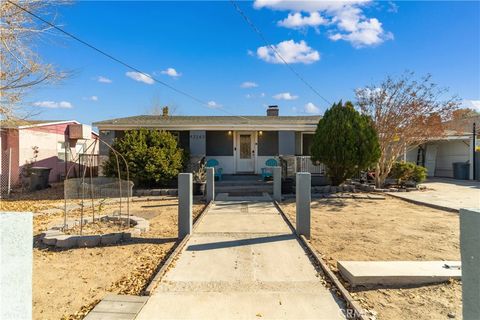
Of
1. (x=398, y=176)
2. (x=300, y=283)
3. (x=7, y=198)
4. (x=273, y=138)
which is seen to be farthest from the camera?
(x=273, y=138)

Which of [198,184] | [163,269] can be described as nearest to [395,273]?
[163,269]

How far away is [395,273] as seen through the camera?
4.01 metres

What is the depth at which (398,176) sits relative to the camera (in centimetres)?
1403

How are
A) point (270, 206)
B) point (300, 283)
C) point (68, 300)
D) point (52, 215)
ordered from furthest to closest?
point (270, 206) → point (52, 215) → point (300, 283) → point (68, 300)

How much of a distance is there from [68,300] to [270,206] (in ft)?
21.6

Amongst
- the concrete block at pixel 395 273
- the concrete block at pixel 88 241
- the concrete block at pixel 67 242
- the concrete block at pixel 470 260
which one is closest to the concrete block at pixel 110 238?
the concrete block at pixel 88 241

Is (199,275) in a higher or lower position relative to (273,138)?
lower

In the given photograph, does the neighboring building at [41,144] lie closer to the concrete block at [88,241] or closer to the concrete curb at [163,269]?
the concrete block at [88,241]

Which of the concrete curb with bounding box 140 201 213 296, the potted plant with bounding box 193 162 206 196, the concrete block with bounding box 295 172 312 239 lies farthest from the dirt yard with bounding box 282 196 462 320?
the potted plant with bounding box 193 162 206 196

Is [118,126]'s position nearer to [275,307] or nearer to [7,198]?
[7,198]

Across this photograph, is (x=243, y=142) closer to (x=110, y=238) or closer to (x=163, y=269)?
Answer: (x=110, y=238)

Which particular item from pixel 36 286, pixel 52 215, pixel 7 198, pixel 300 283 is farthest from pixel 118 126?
pixel 300 283

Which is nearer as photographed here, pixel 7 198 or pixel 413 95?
pixel 7 198

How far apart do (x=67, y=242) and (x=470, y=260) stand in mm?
5977
